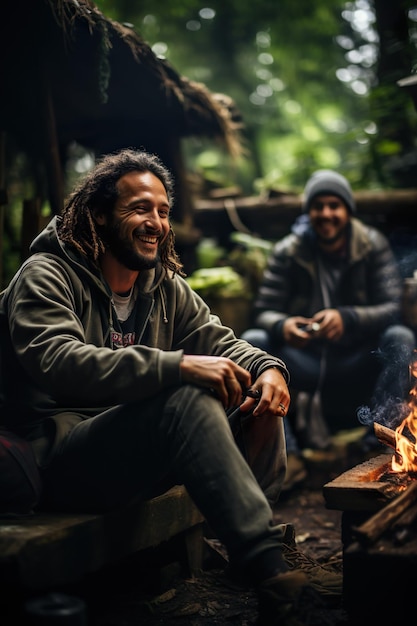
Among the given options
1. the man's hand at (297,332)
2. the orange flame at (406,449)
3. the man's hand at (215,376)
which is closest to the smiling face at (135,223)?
the man's hand at (215,376)

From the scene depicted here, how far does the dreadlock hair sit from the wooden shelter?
5.58ft

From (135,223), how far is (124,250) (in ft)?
0.52

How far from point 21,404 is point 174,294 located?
1087 mm

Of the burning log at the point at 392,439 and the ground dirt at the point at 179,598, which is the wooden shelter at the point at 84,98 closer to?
the ground dirt at the point at 179,598

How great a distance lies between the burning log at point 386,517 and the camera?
268 cm

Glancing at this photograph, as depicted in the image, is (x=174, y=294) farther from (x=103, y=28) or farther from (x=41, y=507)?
(x=103, y=28)

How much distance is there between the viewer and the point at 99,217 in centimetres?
373

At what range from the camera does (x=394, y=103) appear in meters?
9.57

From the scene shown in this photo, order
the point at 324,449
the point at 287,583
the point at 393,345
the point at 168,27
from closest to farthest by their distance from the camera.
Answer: the point at 287,583, the point at 393,345, the point at 324,449, the point at 168,27

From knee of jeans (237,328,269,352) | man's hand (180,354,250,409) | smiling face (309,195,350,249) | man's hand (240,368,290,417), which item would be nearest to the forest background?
smiling face (309,195,350,249)

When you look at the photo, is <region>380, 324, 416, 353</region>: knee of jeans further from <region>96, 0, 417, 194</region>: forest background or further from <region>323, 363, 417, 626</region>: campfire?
<region>96, 0, 417, 194</region>: forest background

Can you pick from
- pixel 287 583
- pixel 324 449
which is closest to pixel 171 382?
pixel 287 583

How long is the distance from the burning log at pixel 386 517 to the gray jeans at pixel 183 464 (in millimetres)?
331

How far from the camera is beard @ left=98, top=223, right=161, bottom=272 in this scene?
3.63m
